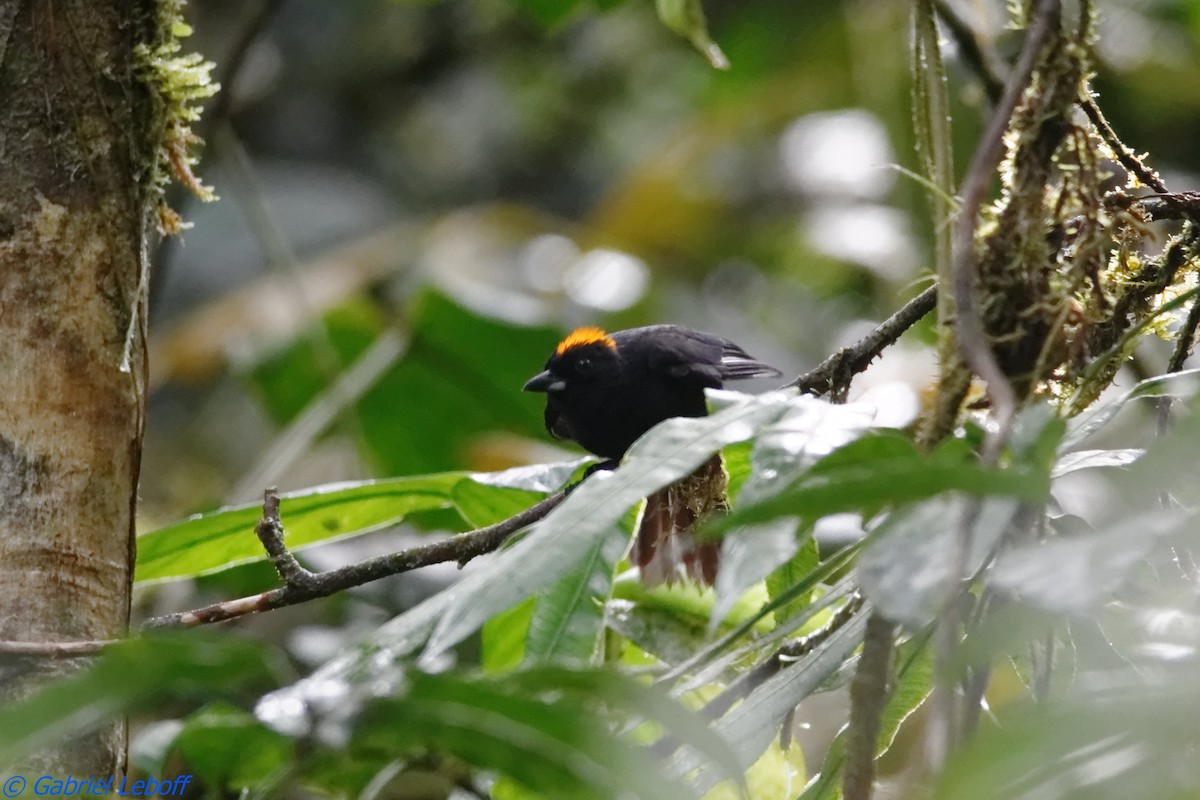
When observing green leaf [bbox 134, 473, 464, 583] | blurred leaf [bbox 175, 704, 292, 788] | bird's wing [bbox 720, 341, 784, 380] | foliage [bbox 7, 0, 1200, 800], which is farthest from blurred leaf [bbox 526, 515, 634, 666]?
bird's wing [bbox 720, 341, 784, 380]

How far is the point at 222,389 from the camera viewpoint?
6.81 metres

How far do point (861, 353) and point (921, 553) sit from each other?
0.93 metres

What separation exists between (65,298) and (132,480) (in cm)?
28

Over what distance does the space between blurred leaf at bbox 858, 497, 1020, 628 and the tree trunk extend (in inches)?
43.9

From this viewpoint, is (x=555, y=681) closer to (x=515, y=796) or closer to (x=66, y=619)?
(x=515, y=796)

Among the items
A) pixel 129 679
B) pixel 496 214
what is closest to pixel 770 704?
pixel 129 679

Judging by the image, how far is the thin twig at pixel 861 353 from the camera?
6.30 feet

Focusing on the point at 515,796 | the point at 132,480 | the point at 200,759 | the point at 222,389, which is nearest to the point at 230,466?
the point at 222,389

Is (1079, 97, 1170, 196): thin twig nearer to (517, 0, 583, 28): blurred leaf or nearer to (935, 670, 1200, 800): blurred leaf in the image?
(935, 670, 1200, 800): blurred leaf

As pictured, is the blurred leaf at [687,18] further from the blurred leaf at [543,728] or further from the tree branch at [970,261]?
the blurred leaf at [543,728]

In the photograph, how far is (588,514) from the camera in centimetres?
117

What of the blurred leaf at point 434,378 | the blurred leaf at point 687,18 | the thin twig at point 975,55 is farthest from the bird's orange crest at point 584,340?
the blurred leaf at point 687,18

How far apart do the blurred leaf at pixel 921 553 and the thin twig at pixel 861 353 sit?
830 mm

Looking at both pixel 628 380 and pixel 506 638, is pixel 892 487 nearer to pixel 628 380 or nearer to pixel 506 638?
pixel 506 638
